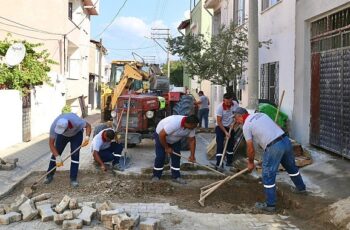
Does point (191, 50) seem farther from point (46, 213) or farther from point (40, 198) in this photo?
point (46, 213)

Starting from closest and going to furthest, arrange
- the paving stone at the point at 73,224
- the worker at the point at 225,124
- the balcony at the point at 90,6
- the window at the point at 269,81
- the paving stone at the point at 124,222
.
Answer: the paving stone at the point at 124,222, the paving stone at the point at 73,224, the worker at the point at 225,124, the window at the point at 269,81, the balcony at the point at 90,6

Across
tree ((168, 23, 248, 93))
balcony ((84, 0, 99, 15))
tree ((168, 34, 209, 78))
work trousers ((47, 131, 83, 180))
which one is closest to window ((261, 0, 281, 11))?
tree ((168, 23, 248, 93))

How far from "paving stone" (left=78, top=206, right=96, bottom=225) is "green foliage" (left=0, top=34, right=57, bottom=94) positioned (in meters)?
9.13

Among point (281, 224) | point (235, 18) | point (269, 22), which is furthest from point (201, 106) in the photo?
point (281, 224)

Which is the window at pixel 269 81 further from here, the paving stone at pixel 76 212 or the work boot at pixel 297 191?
the paving stone at pixel 76 212

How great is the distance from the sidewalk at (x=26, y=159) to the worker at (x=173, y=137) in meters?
2.40

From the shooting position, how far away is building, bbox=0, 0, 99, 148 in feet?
52.5

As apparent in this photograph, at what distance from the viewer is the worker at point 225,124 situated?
34.1 feet

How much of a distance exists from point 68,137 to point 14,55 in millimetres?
6756

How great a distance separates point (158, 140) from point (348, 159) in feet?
12.7

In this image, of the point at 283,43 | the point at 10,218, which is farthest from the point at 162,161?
the point at 283,43

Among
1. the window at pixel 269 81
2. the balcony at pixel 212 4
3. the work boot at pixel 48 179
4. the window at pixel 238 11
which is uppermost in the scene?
the balcony at pixel 212 4

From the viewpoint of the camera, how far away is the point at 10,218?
20.9ft

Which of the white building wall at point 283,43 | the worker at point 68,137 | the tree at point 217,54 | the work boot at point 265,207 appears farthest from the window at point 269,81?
the work boot at point 265,207
